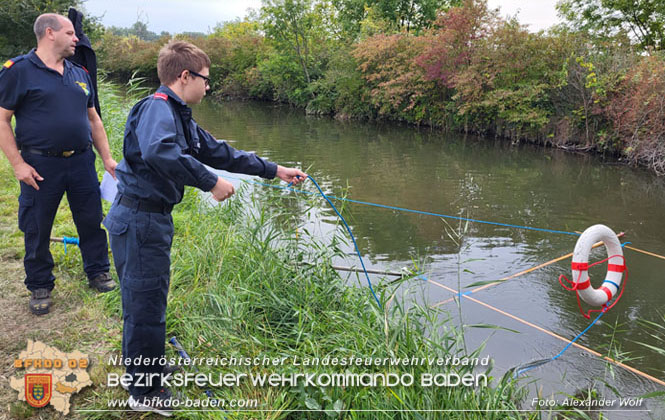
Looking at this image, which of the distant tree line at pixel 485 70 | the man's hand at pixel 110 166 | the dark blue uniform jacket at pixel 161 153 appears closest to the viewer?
the dark blue uniform jacket at pixel 161 153

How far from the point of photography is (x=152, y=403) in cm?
238

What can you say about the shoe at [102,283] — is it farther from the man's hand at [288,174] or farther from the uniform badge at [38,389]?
the man's hand at [288,174]

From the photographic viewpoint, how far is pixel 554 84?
1462 cm

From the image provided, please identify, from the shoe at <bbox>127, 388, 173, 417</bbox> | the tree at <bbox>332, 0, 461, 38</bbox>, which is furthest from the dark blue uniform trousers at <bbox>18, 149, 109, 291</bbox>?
the tree at <bbox>332, 0, 461, 38</bbox>

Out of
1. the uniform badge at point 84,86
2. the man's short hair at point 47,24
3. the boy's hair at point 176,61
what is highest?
the man's short hair at point 47,24

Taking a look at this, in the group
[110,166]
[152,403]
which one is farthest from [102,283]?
[152,403]

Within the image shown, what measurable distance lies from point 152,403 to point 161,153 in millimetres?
1256

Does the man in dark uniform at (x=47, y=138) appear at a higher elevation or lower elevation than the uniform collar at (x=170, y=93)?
lower

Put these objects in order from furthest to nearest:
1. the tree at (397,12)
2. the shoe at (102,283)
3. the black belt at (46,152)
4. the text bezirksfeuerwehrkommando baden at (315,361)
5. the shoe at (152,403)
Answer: the tree at (397,12)
the shoe at (102,283)
the black belt at (46,152)
the text bezirksfeuerwehrkommando baden at (315,361)
the shoe at (152,403)

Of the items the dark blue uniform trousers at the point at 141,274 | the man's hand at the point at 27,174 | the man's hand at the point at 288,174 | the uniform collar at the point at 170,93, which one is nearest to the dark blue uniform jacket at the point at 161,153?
the uniform collar at the point at 170,93

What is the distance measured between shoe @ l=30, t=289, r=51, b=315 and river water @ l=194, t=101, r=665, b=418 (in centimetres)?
247

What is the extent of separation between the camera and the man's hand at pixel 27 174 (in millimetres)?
2949

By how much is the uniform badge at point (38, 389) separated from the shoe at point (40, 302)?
0.81m

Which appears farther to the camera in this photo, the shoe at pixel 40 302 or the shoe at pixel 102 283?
the shoe at pixel 102 283
